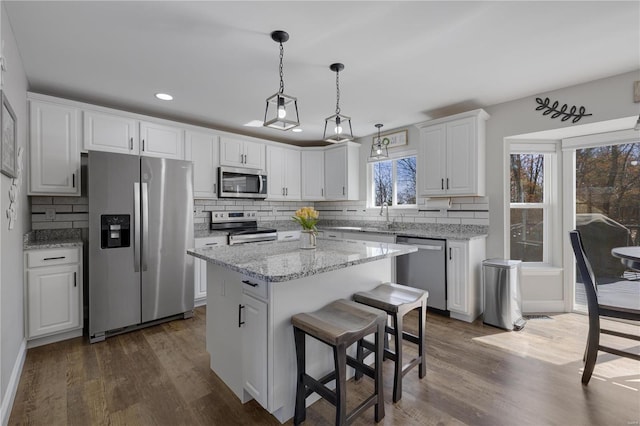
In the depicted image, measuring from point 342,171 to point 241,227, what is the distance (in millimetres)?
1830

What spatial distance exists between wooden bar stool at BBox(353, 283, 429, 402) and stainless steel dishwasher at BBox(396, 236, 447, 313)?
4.32ft

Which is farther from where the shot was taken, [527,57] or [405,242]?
[405,242]

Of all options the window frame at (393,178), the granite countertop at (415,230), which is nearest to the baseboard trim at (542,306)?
the granite countertop at (415,230)

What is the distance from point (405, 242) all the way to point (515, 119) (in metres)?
1.82

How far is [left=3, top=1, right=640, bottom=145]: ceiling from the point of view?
1840 millimetres

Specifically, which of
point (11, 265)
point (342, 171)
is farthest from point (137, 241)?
point (342, 171)

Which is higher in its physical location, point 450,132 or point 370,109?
point 370,109

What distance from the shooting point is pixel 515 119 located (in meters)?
3.30

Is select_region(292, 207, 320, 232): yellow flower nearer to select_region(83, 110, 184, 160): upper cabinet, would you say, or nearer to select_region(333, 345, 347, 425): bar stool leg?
select_region(333, 345, 347, 425): bar stool leg

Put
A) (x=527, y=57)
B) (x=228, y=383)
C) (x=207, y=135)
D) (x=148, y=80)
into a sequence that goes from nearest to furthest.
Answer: (x=228, y=383) < (x=527, y=57) < (x=148, y=80) < (x=207, y=135)

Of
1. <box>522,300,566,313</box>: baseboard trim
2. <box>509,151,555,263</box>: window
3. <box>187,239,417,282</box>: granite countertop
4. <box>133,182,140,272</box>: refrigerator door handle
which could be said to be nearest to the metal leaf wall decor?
<box>509,151,555,263</box>: window

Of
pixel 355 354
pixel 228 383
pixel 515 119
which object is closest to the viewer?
pixel 228 383

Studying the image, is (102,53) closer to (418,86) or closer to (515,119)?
(418,86)

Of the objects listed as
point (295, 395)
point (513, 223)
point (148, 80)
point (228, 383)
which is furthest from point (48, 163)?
point (513, 223)
